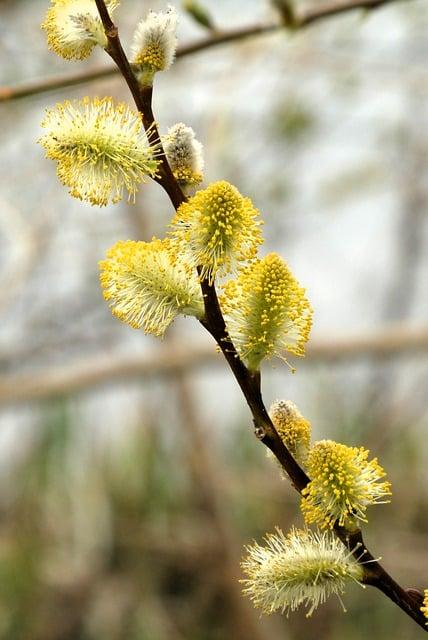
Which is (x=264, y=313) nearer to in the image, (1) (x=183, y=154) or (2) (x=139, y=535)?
(1) (x=183, y=154)

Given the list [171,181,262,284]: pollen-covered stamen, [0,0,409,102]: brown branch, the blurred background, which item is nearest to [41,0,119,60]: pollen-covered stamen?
[171,181,262,284]: pollen-covered stamen

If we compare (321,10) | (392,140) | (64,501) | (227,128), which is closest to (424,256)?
(392,140)

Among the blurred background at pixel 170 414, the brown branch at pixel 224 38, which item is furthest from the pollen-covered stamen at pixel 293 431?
the blurred background at pixel 170 414

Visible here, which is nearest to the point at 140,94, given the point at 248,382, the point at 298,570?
the point at 248,382

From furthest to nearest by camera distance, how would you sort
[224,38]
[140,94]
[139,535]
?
[139,535], [224,38], [140,94]

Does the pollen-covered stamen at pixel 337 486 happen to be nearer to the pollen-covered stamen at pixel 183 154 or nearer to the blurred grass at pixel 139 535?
the pollen-covered stamen at pixel 183 154

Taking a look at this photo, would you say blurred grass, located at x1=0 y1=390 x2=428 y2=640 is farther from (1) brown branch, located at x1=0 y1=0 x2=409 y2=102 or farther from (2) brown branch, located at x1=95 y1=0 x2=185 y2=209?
(2) brown branch, located at x1=95 y1=0 x2=185 y2=209
